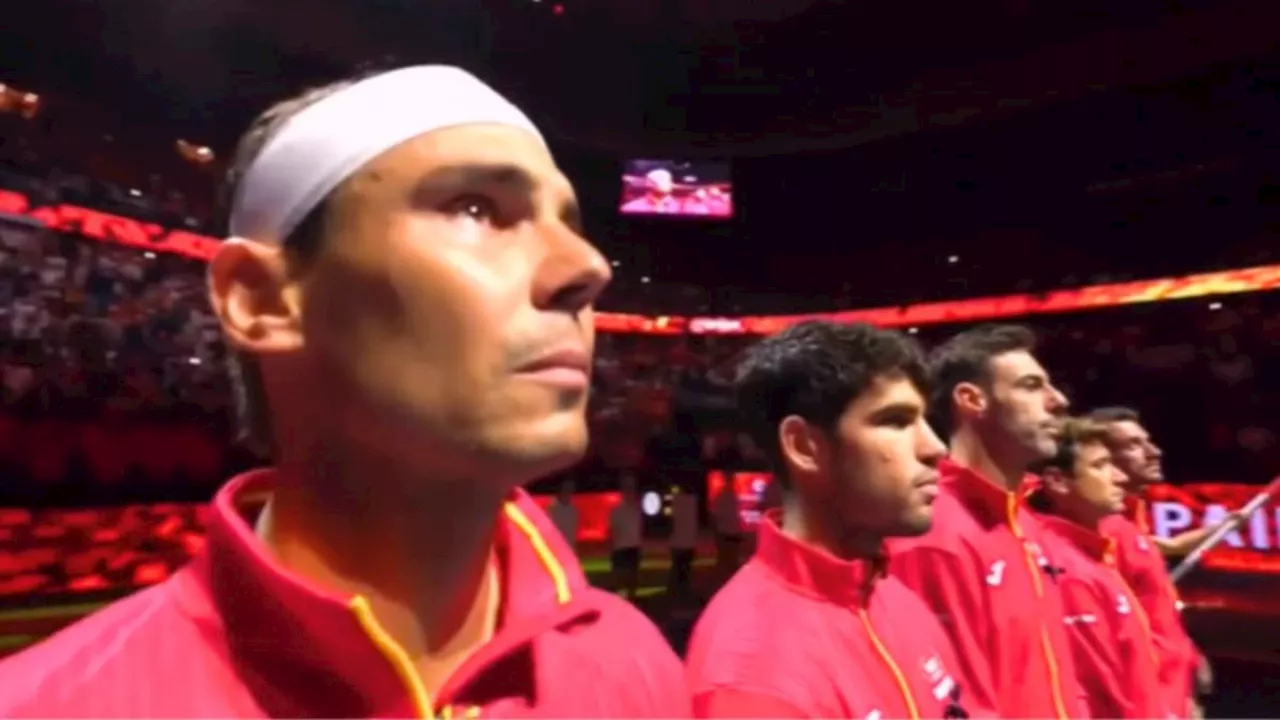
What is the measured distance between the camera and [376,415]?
0.68 meters

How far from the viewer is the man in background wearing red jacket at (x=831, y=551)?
128cm

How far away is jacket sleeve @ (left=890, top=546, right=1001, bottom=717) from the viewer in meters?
1.89

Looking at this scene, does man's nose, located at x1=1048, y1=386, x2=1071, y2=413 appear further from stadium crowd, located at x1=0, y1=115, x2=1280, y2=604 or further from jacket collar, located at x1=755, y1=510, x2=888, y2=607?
jacket collar, located at x1=755, y1=510, x2=888, y2=607

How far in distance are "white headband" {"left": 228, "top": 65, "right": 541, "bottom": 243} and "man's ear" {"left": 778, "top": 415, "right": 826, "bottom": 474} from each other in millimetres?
953

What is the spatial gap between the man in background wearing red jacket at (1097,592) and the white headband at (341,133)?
2.34 metres

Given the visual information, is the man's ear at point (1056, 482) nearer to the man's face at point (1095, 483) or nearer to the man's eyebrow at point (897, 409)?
the man's face at point (1095, 483)

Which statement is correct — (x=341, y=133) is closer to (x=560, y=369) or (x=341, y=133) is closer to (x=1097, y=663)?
(x=560, y=369)

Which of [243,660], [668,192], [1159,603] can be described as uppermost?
[668,192]

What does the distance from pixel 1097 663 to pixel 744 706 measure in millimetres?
1685

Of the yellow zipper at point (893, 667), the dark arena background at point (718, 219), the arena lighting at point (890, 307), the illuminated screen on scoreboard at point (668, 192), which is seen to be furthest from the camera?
the illuminated screen on scoreboard at point (668, 192)

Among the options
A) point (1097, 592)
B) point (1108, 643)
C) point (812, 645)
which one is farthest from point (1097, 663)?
point (812, 645)

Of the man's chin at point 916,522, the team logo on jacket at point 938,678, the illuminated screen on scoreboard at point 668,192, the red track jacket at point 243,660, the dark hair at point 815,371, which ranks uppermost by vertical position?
the illuminated screen on scoreboard at point 668,192

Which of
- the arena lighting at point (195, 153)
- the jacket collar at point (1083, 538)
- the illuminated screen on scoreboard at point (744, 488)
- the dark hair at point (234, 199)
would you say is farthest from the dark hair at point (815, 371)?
the illuminated screen on scoreboard at point (744, 488)

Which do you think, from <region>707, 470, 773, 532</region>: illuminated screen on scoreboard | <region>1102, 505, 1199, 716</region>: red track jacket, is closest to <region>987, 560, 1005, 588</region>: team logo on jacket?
<region>1102, 505, 1199, 716</region>: red track jacket
